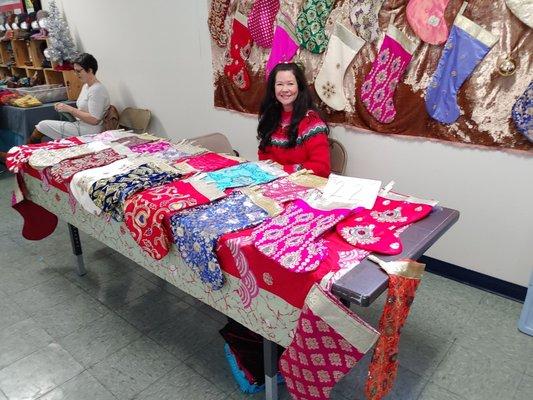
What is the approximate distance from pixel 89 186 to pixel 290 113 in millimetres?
1131

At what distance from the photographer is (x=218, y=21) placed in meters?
2.93

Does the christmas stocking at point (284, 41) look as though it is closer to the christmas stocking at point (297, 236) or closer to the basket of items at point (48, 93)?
the christmas stocking at point (297, 236)

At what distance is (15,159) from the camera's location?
214 centimetres

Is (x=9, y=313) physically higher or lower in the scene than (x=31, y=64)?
lower

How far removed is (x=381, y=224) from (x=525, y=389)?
3.41 feet

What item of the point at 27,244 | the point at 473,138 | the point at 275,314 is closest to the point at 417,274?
the point at 275,314

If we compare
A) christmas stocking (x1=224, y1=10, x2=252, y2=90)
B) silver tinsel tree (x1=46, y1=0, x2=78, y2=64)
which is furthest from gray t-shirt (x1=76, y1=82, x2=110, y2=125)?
christmas stocking (x1=224, y1=10, x2=252, y2=90)

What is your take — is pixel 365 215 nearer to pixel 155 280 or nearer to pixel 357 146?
pixel 357 146

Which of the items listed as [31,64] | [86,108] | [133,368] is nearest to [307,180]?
[133,368]

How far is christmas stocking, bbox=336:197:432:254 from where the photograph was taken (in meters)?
1.16

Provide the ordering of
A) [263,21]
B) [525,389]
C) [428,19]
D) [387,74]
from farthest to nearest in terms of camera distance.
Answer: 1. [263,21]
2. [387,74]
3. [428,19]
4. [525,389]

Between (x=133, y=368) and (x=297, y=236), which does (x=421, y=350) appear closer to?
(x=297, y=236)

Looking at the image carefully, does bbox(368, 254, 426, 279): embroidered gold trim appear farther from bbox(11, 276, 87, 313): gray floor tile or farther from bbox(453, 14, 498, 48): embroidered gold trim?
bbox(11, 276, 87, 313): gray floor tile

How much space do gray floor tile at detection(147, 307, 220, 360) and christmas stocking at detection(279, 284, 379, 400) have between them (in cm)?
88
